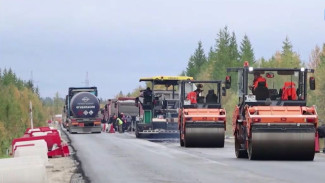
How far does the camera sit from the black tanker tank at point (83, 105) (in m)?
61.7

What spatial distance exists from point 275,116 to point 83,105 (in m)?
40.2

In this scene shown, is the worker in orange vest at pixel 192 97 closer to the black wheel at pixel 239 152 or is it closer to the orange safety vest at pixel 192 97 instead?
the orange safety vest at pixel 192 97

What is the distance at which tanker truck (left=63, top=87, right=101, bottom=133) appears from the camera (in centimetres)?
6178

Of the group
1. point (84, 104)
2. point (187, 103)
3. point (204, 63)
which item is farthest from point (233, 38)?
point (187, 103)

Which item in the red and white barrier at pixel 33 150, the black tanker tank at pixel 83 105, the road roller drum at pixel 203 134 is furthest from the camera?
the black tanker tank at pixel 83 105

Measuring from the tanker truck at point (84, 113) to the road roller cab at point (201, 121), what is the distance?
28.7 meters

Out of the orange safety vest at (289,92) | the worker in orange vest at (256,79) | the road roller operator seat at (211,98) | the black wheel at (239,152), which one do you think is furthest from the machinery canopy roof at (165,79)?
the worker in orange vest at (256,79)

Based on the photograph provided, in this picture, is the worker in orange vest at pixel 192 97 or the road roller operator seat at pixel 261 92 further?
the worker in orange vest at pixel 192 97

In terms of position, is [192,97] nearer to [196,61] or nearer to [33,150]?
[33,150]

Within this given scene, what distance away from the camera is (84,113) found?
61781 mm

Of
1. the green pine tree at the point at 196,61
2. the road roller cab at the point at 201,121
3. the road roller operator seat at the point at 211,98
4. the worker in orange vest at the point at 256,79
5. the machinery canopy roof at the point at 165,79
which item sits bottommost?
the road roller cab at the point at 201,121

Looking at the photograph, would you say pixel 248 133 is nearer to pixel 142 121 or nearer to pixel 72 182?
pixel 72 182

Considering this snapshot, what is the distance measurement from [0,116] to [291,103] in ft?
243

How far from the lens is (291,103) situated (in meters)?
24.2
